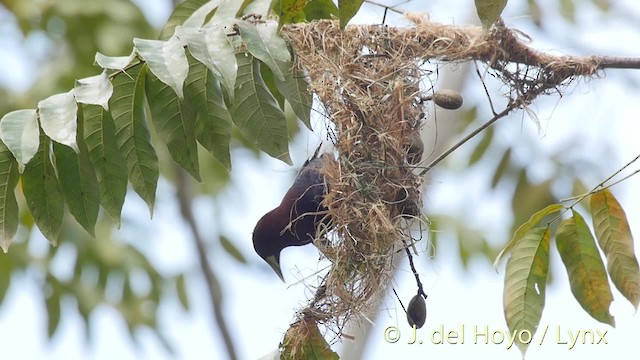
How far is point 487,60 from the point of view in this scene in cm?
279

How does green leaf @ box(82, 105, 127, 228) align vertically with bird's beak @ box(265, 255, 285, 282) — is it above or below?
below

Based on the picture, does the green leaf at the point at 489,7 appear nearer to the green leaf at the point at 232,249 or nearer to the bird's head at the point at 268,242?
the bird's head at the point at 268,242

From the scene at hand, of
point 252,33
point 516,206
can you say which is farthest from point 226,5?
point 516,206

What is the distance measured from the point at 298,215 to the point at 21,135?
808mm

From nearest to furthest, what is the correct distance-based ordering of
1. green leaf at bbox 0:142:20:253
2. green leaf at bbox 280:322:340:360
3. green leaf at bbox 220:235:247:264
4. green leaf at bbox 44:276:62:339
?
green leaf at bbox 0:142:20:253
green leaf at bbox 280:322:340:360
green leaf at bbox 44:276:62:339
green leaf at bbox 220:235:247:264

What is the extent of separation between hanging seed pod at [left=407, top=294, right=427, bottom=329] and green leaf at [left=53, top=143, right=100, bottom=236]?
2.79 ft

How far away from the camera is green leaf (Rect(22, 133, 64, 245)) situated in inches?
93.9

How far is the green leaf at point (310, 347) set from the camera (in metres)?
2.56

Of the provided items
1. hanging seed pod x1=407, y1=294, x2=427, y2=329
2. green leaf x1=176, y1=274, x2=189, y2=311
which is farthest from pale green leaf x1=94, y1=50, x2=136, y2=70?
green leaf x1=176, y1=274, x2=189, y2=311

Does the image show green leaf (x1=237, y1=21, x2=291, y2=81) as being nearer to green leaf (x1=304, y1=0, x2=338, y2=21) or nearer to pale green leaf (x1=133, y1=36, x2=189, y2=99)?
pale green leaf (x1=133, y1=36, x2=189, y2=99)

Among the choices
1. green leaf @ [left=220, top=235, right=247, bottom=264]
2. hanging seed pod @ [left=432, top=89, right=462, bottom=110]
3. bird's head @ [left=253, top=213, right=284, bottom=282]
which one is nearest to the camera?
hanging seed pod @ [left=432, top=89, right=462, bottom=110]

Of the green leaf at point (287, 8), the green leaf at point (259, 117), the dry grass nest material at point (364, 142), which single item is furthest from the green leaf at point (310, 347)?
the green leaf at point (287, 8)

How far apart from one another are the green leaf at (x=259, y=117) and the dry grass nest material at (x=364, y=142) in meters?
0.17

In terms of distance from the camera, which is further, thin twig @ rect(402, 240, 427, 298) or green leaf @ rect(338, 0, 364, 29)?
thin twig @ rect(402, 240, 427, 298)
